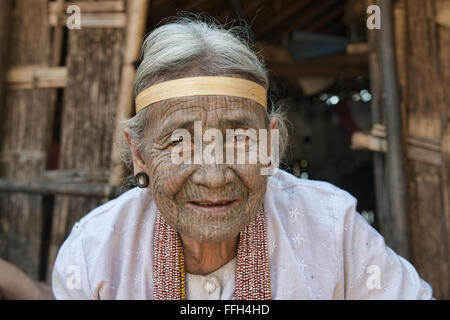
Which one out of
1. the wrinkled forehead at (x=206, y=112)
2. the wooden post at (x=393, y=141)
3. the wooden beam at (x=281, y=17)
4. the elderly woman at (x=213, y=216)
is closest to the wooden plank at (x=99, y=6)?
the elderly woman at (x=213, y=216)

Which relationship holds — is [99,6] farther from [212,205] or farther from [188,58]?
[212,205]

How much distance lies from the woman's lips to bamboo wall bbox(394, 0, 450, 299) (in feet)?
5.80

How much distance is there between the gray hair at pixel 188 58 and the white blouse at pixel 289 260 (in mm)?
408

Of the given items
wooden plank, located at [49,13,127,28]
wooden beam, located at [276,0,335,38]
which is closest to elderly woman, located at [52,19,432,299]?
wooden plank, located at [49,13,127,28]

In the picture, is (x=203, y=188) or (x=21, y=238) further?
(x=21, y=238)

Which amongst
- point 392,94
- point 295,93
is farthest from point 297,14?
point 392,94

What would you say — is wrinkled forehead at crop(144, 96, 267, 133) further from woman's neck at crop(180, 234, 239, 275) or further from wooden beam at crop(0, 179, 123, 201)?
wooden beam at crop(0, 179, 123, 201)

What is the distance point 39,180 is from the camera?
2998mm

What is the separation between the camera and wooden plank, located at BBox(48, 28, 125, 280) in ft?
9.65

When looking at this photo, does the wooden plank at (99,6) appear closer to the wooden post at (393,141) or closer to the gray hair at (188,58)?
the gray hair at (188,58)

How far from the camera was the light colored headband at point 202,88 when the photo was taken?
151 centimetres

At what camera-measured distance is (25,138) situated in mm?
3072
